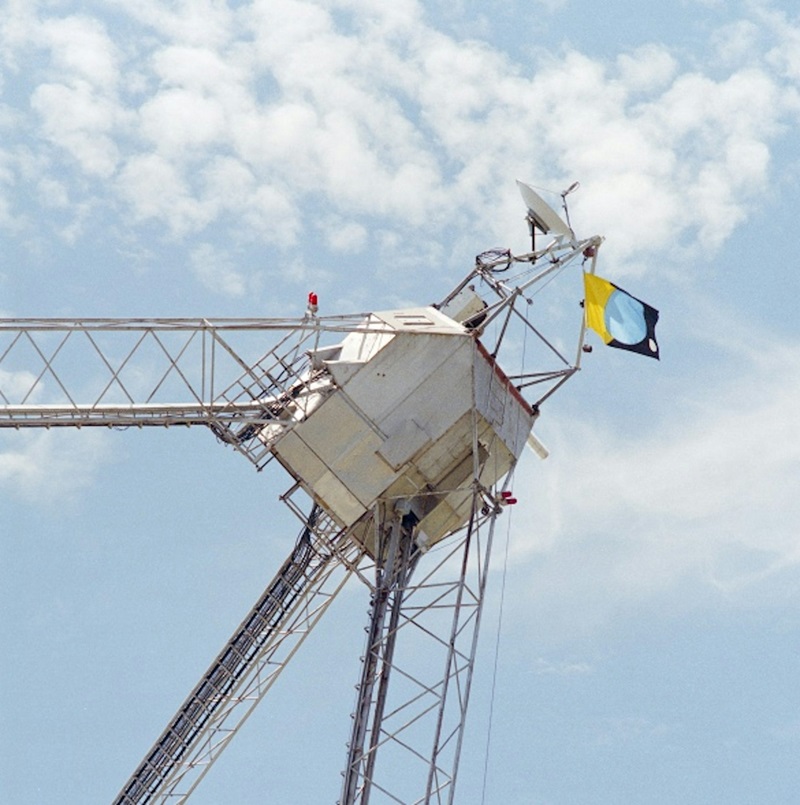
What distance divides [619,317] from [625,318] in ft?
1.02

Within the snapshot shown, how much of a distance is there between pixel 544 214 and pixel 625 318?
493 cm

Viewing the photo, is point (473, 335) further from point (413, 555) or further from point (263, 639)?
point (263, 639)

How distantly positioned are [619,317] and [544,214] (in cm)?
474

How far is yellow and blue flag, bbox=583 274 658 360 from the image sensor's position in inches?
2864

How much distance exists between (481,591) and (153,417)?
13242 millimetres

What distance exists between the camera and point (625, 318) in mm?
73438

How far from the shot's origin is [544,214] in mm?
72875

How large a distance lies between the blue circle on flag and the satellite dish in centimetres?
289

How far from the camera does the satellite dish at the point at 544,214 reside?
72.7 m

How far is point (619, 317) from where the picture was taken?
73.2 meters

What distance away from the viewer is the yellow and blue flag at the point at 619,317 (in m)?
72.8

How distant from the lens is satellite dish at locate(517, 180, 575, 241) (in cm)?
7271

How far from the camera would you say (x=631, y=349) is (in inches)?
2894

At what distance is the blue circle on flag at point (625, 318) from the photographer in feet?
240
